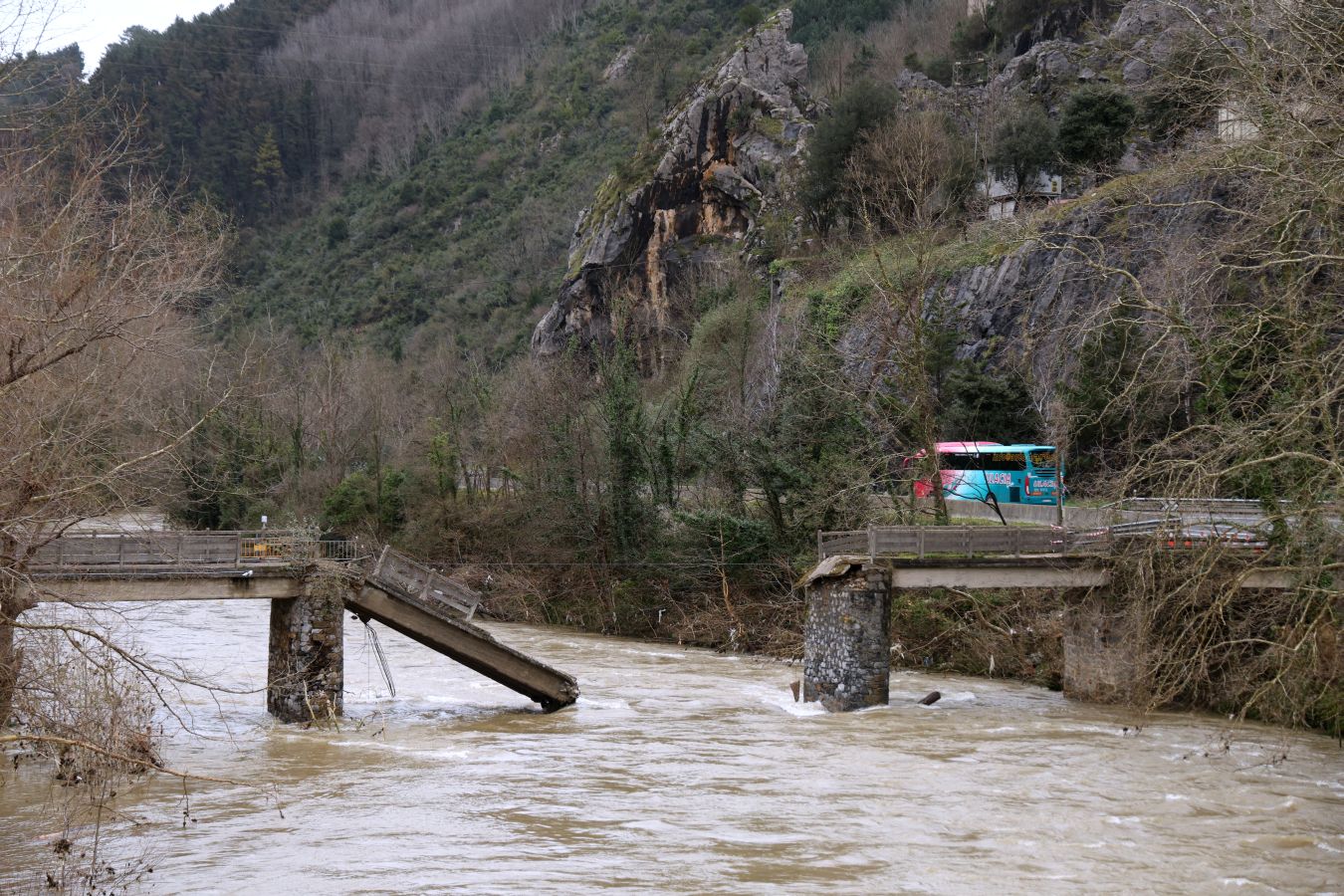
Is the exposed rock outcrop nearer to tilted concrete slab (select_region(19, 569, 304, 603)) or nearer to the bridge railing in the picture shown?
the bridge railing

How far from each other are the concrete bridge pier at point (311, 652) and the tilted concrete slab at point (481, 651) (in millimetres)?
1106

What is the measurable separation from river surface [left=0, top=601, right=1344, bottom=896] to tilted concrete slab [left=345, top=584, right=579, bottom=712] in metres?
0.76

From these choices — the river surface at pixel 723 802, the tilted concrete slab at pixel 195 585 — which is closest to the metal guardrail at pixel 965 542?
the river surface at pixel 723 802

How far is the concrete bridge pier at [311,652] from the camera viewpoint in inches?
1041

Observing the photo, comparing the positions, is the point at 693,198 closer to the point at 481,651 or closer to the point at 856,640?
the point at 481,651

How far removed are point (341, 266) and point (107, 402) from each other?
116 meters

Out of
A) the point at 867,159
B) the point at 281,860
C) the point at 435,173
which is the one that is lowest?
the point at 281,860

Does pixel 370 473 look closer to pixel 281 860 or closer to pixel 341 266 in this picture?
pixel 281 860

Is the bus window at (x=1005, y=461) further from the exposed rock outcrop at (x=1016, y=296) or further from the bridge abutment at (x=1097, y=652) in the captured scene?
the bridge abutment at (x=1097, y=652)

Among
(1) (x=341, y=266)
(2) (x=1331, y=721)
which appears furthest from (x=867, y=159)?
(1) (x=341, y=266)

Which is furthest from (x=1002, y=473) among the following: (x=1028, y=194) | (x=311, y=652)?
(x=311, y=652)

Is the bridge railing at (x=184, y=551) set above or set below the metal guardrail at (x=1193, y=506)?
below

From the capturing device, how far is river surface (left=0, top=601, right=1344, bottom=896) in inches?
629

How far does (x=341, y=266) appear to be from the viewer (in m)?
128
